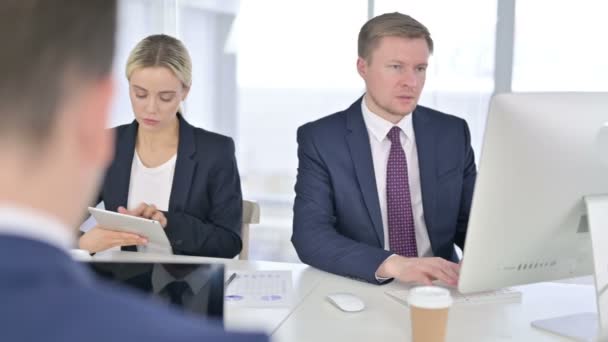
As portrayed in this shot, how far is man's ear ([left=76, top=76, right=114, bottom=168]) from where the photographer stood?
50cm

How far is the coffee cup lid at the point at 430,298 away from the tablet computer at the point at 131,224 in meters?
0.82

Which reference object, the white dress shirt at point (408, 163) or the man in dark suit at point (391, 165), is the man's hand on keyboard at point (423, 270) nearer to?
the man in dark suit at point (391, 165)

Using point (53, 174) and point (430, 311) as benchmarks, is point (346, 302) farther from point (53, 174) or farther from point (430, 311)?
point (53, 174)

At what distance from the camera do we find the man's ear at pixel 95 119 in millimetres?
500

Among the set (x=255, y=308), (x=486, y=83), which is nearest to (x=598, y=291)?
(x=255, y=308)

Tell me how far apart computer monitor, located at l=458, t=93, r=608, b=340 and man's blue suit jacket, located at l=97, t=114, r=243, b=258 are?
1155 millimetres

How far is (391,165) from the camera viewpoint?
2248 millimetres

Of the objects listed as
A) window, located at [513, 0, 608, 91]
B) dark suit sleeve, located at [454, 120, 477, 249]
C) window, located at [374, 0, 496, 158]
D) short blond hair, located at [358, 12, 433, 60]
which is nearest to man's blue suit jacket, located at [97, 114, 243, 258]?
short blond hair, located at [358, 12, 433, 60]

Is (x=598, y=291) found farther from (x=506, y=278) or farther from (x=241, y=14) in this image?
(x=241, y=14)

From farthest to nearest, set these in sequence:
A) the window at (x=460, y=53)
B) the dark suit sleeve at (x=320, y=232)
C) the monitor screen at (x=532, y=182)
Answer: the window at (x=460, y=53) → the dark suit sleeve at (x=320, y=232) → the monitor screen at (x=532, y=182)

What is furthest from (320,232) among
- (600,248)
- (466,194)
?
(600,248)

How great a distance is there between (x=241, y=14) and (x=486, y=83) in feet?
5.39

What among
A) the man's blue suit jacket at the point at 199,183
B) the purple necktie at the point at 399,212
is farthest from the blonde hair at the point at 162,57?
the purple necktie at the point at 399,212

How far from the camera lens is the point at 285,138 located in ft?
15.0
